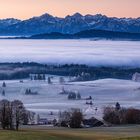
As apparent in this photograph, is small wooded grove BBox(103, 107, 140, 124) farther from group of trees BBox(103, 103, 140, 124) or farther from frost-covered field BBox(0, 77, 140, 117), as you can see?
frost-covered field BBox(0, 77, 140, 117)

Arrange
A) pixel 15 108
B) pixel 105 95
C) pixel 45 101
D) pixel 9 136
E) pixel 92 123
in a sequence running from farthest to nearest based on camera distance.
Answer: pixel 105 95 → pixel 45 101 → pixel 92 123 → pixel 15 108 → pixel 9 136

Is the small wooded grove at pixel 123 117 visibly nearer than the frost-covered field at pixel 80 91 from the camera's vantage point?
Result: Yes

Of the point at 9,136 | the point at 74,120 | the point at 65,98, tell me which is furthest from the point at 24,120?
the point at 65,98

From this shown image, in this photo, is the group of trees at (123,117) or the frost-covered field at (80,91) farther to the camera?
the frost-covered field at (80,91)

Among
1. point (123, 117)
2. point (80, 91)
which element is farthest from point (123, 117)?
point (80, 91)

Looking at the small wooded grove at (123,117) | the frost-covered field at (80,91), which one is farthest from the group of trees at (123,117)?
the frost-covered field at (80,91)

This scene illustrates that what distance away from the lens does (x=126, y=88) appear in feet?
554

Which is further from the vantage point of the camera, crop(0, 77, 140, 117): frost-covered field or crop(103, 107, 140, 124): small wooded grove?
crop(0, 77, 140, 117): frost-covered field

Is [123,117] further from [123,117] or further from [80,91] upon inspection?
[80,91]

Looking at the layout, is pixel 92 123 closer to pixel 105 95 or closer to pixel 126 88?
pixel 105 95

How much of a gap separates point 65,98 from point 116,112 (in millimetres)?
64652

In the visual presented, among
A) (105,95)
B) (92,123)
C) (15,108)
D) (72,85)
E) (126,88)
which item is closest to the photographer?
(15,108)

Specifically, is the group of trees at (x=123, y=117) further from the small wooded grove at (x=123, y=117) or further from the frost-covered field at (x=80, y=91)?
the frost-covered field at (x=80, y=91)

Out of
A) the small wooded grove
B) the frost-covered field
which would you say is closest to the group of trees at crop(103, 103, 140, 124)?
the small wooded grove
